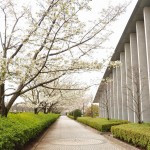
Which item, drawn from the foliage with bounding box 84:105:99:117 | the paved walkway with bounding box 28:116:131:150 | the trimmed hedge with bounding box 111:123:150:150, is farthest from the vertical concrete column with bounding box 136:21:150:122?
the foliage with bounding box 84:105:99:117

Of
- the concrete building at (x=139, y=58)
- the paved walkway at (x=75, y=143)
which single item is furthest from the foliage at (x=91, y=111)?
the paved walkway at (x=75, y=143)

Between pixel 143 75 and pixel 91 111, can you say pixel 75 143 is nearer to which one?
pixel 143 75

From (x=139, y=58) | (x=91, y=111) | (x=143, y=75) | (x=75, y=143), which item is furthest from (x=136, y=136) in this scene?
(x=91, y=111)

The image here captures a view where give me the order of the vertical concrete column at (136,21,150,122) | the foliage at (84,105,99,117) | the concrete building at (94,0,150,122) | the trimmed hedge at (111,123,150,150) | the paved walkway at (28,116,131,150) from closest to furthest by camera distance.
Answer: the trimmed hedge at (111,123,150,150) → the paved walkway at (28,116,131,150) → the concrete building at (94,0,150,122) → the vertical concrete column at (136,21,150,122) → the foliage at (84,105,99,117)

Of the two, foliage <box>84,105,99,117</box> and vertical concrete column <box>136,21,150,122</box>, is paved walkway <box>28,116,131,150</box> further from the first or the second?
foliage <box>84,105,99,117</box>

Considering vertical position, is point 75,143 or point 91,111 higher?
point 91,111

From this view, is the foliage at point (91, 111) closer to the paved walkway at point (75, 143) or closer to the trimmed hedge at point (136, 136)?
the paved walkway at point (75, 143)

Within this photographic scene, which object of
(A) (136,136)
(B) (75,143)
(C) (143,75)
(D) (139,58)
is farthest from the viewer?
(C) (143,75)

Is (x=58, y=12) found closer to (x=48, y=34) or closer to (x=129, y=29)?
(x=48, y=34)

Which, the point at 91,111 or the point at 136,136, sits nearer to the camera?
the point at 136,136

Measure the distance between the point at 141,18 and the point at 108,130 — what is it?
32.7 ft

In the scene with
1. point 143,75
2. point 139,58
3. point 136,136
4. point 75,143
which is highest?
point 139,58

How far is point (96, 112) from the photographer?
2955 inches

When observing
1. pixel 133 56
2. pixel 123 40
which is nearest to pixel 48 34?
pixel 133 56
